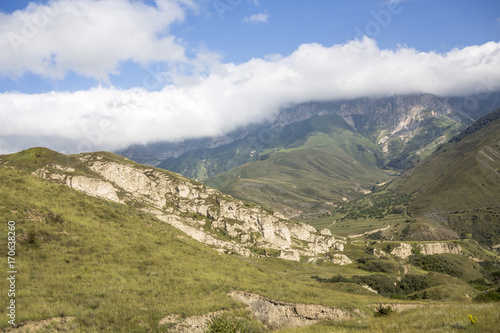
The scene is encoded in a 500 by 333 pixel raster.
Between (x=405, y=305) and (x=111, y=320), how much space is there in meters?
30.9

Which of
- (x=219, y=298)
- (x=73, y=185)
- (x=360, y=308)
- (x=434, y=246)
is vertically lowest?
(x=434, y=246)

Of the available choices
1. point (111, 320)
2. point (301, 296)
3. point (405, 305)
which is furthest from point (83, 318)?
point (405, 305)

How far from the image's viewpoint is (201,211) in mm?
171125

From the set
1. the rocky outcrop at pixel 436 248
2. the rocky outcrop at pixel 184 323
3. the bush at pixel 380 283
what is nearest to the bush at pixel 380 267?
the bush at pixel 380 283

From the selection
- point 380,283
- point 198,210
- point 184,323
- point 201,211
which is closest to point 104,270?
point 184,323

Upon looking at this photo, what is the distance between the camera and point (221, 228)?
162500 mm

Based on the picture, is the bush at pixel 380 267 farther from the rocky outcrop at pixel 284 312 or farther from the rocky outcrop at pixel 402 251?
the rocky outcrop at pixel 284 312

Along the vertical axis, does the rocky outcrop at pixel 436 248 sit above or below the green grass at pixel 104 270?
below

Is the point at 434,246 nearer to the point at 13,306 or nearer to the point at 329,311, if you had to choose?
the point at 329,311

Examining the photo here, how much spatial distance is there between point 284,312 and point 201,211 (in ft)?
491

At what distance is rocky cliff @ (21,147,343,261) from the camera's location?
13638 cm

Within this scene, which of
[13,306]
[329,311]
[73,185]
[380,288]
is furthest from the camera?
[73,185]

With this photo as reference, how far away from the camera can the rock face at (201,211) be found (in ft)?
454

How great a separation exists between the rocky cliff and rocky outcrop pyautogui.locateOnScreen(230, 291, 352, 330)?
10899 cm
